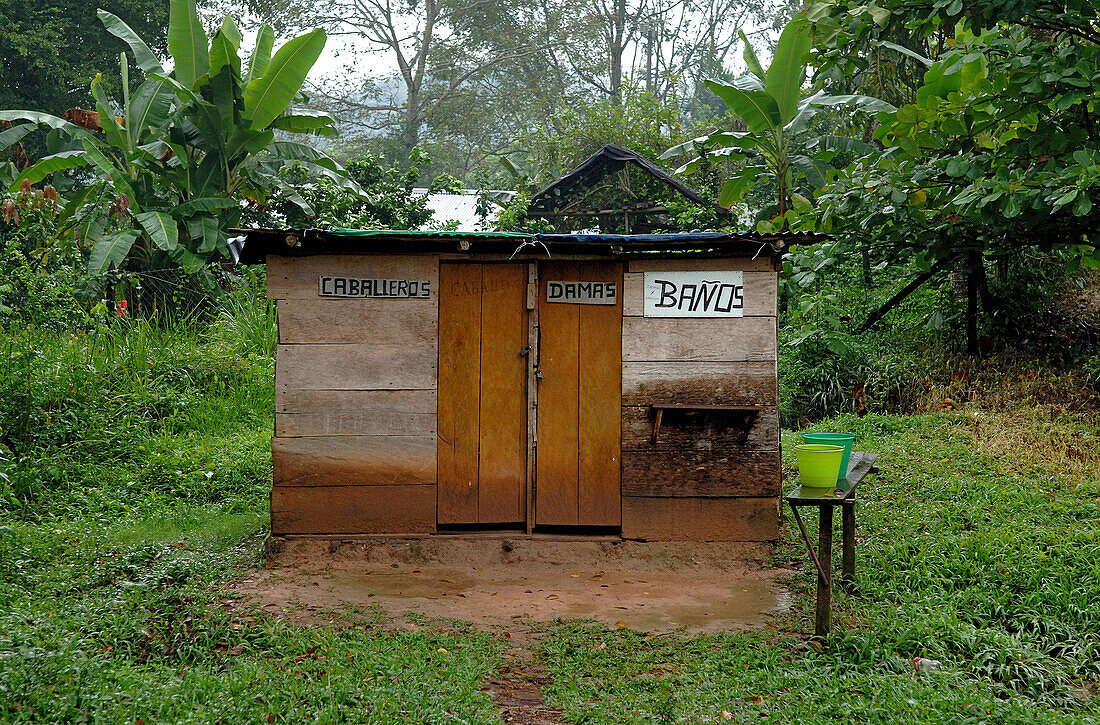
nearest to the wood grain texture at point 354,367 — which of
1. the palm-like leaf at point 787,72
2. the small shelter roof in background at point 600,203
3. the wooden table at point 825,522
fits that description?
the wooden table at point 825,522

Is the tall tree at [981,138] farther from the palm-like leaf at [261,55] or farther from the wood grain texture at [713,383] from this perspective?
the palm-like leaf at [261,55]

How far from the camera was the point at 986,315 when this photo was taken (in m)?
9.71

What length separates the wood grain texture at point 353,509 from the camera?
614cm

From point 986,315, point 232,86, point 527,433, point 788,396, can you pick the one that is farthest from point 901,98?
point 232,86

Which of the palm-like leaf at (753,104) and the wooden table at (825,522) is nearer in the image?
the wooden table at (825,522)

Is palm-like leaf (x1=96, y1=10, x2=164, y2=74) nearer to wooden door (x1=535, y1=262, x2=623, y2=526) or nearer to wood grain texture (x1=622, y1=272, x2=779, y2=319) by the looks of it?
wooden door (x1=535, y1=262, x2=623, y2=526)

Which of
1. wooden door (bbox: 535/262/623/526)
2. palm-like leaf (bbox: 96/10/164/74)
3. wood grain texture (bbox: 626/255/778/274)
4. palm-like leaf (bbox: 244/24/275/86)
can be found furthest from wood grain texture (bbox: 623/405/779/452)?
palm-like leaf (bbox: 96/10/164/74)

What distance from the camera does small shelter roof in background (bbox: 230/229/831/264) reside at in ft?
19.0

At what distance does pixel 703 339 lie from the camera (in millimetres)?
6125

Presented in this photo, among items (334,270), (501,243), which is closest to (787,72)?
(501,243)

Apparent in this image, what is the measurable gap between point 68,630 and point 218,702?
50.2 inches

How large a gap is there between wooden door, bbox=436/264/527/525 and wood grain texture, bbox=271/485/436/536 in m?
0.21

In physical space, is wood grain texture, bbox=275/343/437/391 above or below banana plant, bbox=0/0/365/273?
below

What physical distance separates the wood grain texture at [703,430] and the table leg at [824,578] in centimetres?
161
